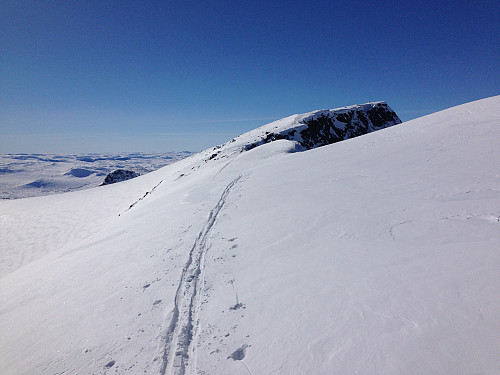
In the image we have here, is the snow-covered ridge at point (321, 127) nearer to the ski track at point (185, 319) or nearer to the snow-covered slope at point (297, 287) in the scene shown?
the snow-covered slope at point (297, 287)

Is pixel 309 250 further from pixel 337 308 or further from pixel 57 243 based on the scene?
pixel 57 243

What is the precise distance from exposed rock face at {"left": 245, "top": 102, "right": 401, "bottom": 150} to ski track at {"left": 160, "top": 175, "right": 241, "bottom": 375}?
3476cm

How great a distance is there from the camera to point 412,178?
31.0ft

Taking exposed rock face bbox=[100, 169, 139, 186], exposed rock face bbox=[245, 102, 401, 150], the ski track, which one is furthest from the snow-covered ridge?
exposed rock face bbox=[100, 169, 139, 186]

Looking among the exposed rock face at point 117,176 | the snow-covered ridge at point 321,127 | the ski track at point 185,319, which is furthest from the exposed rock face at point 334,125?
the exposed rock face at point 117,176

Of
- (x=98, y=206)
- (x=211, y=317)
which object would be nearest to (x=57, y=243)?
(x=98, y=206)

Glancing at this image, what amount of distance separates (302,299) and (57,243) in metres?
21.4

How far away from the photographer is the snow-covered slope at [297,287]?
358cm

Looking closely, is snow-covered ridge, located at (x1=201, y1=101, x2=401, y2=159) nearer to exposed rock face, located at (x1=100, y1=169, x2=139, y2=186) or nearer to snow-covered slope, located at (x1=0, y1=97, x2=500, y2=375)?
snow-covered slope, located at (x1=0, y1=97, x2=500, y2=375)

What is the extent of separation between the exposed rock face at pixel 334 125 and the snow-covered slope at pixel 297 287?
32.9m

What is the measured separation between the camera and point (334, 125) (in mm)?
62625

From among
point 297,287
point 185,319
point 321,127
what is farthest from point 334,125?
point 185,319

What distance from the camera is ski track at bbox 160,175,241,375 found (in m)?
4.00

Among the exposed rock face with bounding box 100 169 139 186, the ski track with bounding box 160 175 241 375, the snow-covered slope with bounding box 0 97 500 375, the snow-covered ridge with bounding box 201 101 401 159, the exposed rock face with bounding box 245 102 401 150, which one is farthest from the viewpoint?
the exposed rock face with bounding box 100 169 139 186
